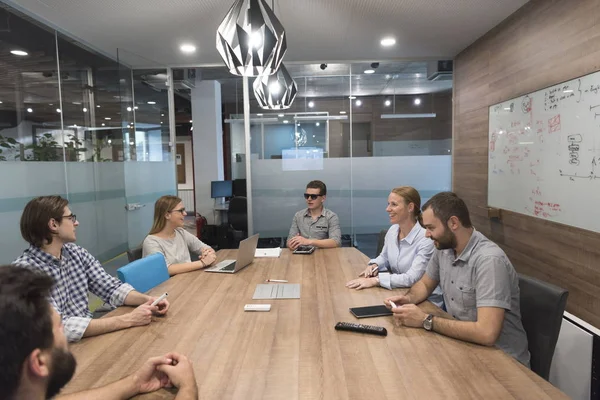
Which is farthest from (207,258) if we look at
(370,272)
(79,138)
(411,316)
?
(79,138)

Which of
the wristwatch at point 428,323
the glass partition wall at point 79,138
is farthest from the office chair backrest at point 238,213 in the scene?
the wristwatch at point 428,323

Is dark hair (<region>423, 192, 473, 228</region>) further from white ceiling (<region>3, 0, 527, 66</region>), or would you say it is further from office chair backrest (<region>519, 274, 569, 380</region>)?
white ceiling (<region>3, 0, 527, 66</region>)

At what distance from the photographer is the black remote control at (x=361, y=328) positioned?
1.64 m

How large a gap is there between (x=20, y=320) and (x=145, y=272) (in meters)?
1.71

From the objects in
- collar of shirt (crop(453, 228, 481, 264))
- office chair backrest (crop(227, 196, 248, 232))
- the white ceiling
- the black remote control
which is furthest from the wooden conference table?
office chair backrest (crop(227, 196, 248, 232))

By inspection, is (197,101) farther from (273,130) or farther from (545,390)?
(545,390)

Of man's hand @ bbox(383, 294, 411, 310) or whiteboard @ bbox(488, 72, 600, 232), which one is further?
whiteboard @ bbox(488, 72, 600, 232)

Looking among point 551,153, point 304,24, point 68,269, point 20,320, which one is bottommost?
point 68,269

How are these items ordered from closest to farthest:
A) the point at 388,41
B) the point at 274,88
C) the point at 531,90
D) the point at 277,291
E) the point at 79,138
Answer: the point at 277,291 → the point at 531,90 → the point at 274,88 → the point at 79,138 → the point at 388,41

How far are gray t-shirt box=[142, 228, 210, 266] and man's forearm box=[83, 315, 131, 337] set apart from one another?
1.01 meters

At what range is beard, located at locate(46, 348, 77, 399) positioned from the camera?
2.67 feet

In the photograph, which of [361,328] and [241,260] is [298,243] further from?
[361,328]

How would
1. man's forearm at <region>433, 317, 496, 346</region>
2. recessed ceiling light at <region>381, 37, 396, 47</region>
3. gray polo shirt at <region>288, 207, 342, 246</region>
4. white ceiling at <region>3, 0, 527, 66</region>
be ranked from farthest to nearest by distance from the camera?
recessed ceiling light at <region>381, 37, 396, 47</region>
gray polo shirt at <region>288, 207, 342, 246</region>
white ceiling at <region>3, 0, 527, 66</region>
man's forearm at <region>433, 317, 496, 346</region>

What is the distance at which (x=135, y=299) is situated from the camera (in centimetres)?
204
